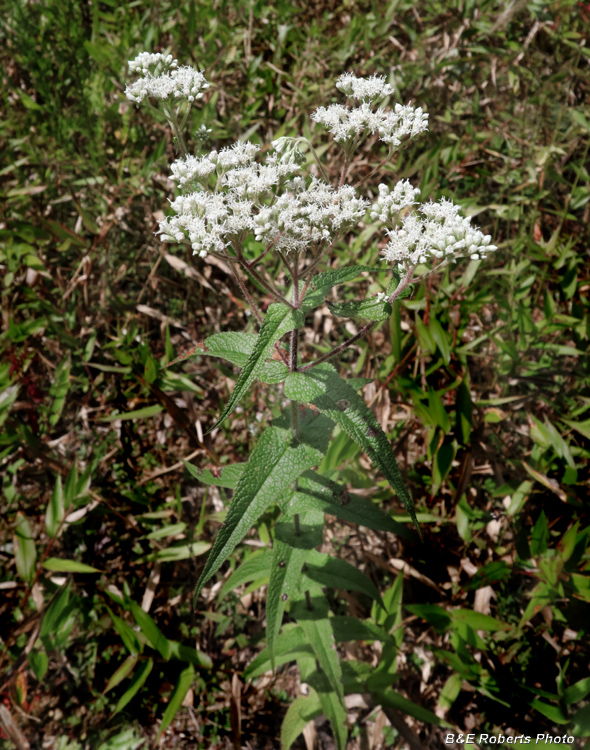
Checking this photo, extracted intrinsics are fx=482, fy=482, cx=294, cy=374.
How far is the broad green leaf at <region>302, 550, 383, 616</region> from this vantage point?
217 centimetres

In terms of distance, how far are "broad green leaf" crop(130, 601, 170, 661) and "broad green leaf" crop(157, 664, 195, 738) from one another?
0.16 meters

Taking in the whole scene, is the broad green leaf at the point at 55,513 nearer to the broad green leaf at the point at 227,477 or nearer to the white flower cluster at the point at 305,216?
the broad green leaf at the point at 227,477

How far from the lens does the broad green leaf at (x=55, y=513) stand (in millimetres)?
2916

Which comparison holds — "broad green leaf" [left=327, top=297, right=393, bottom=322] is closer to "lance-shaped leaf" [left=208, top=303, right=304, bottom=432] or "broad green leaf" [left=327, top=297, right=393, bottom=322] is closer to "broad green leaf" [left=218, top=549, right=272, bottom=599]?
"lance-shaped leaf" [left=208, top=303, right=304, bottom=432]

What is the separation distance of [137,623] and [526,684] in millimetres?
2160

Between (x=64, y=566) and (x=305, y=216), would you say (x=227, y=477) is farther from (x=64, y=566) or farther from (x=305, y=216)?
(x=64, y=566)

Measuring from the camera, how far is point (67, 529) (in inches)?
133

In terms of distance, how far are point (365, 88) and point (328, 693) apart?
105 inches

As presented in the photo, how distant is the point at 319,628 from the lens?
2232 mm

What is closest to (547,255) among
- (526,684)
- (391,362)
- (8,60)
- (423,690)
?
(391,362)

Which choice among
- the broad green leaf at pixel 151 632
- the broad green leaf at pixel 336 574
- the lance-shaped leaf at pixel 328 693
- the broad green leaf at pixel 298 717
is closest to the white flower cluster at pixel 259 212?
the broad green leaf at pixel 336 574

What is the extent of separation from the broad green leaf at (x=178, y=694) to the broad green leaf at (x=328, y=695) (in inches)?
30.6

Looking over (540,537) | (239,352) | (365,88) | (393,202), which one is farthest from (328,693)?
(365,88)

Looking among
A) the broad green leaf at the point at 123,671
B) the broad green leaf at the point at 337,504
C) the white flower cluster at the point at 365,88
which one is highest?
the white flower cluster at the point at 365,88
